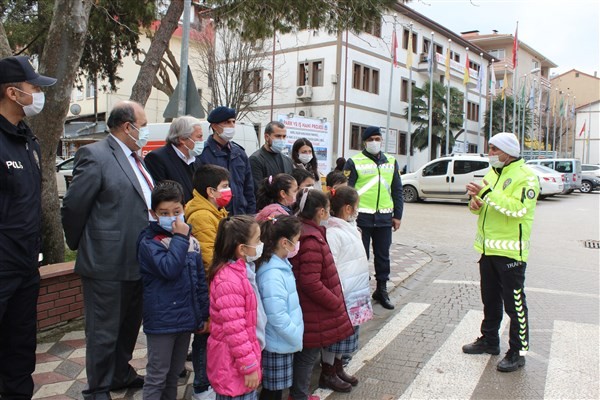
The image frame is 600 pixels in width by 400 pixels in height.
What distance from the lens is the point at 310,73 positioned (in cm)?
2956

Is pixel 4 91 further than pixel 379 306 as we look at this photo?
No

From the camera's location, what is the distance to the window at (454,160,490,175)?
1800 centimetres

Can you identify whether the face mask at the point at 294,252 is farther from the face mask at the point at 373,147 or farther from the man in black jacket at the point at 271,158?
the face mask at the point at 373,147

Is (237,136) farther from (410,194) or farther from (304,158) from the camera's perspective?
(410,194)

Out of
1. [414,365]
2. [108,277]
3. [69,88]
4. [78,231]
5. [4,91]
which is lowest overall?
[414,365]

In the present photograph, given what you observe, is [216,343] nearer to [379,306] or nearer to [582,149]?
[379,306]

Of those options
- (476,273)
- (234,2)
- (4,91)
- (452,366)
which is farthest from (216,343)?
(234,2)

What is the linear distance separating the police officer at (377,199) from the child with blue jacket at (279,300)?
2.61 metres

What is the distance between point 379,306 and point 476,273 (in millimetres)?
2715

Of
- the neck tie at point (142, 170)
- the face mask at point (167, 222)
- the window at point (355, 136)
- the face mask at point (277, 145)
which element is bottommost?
the face mask at point (167, 222)

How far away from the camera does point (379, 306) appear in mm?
5812

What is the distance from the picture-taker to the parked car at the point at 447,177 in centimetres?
1812

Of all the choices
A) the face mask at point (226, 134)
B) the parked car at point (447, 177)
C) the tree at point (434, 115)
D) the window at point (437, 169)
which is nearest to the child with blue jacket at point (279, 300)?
the face mask at point (226, 134)

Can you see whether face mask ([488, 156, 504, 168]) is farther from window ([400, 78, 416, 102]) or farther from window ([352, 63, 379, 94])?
window ([400, 78, 416, 102])
